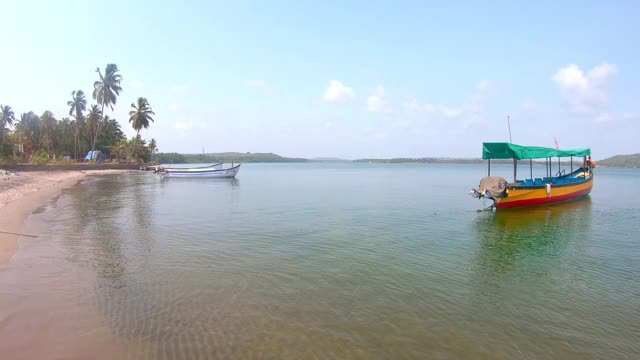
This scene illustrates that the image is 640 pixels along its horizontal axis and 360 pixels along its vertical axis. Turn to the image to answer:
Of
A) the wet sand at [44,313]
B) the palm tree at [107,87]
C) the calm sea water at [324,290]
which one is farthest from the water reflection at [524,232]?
the palm tree at [107,87]

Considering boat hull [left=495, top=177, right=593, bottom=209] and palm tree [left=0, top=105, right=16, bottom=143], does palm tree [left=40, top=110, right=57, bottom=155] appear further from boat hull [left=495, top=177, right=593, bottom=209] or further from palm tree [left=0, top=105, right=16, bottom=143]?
boat hull [left=495, top=177, right=593, bottom=209]

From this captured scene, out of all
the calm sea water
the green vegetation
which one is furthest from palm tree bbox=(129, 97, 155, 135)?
the calm sea water

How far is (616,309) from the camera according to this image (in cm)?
806

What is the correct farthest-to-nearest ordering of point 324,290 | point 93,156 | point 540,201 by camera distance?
point 93,156, point 540,201, point 324,290

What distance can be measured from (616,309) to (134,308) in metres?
10.3

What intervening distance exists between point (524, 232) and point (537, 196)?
8866 millimetres

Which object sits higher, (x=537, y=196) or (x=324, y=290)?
(x=537, y=196)

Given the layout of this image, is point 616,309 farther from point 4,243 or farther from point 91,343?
point 4,243

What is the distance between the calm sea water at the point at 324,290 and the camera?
20.5 ft

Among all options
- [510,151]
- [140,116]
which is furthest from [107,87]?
[510,151]

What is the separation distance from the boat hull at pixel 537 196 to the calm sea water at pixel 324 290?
18.4 ft

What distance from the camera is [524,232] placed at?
17.3 m

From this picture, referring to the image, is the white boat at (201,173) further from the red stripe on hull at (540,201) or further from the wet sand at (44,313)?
the wet sand at (44,313)

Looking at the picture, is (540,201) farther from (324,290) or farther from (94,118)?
(94,118)
